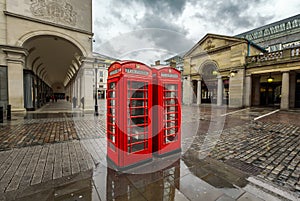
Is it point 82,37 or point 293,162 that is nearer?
point 293,162

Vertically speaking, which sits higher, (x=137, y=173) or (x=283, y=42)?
(x=283, y=42)

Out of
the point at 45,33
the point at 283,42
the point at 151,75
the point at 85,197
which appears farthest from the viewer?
the point at 283,42

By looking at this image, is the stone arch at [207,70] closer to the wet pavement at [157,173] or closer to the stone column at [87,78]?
the stone column at [87,78]

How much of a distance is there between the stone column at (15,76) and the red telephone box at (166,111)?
38.0 feet

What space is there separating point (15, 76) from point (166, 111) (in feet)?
39.3

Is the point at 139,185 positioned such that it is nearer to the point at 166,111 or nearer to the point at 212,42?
the point at 166,111

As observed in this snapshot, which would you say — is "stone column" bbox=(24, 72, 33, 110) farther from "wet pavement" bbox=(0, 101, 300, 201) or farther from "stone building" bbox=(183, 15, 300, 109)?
"stone building" bbox=(183, 15, 300, 109)

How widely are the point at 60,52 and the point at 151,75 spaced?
15.0 metres

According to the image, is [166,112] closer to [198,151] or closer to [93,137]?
[198,151]

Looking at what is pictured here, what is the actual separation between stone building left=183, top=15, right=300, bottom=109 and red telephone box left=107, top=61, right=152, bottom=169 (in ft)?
56.3

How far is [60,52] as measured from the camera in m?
14.4

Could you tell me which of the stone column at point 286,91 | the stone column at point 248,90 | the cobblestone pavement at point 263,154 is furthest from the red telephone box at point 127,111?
the stone column at point 248,90

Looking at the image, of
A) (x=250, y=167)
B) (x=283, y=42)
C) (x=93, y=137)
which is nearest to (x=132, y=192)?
(x=250, y=167)

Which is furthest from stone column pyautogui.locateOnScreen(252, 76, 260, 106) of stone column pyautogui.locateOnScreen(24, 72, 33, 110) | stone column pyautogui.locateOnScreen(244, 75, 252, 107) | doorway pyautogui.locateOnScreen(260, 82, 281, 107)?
stone column pyautogui.locateOnScreen(24, 72, 33, 110)
